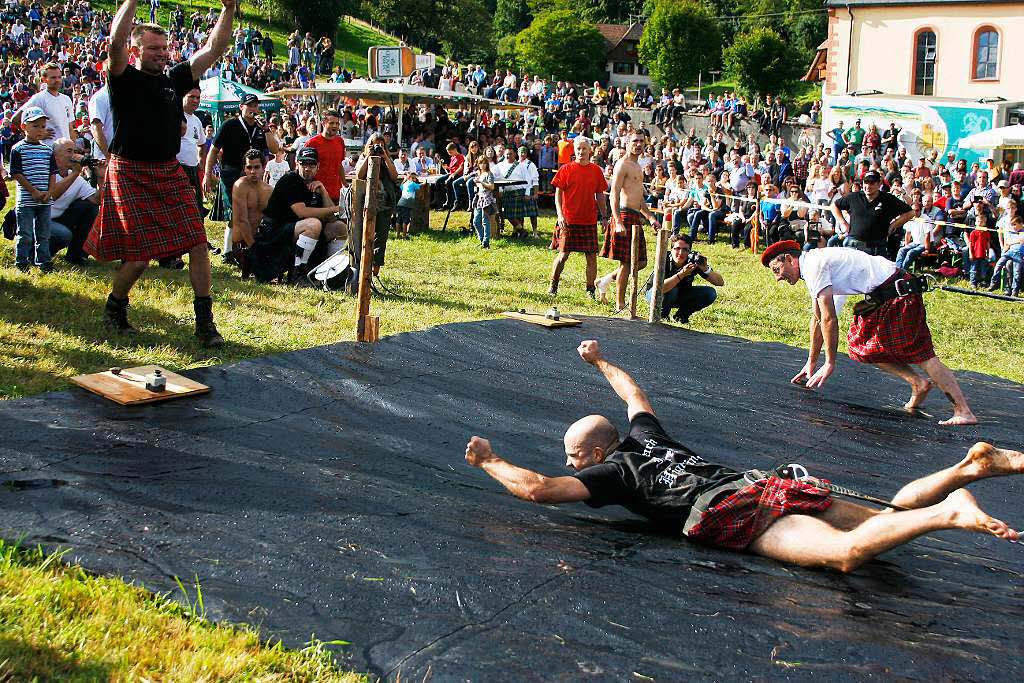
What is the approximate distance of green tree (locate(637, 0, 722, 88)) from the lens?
177 feet

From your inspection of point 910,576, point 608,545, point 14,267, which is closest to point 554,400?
point 608,545

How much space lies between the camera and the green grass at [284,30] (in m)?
46.2

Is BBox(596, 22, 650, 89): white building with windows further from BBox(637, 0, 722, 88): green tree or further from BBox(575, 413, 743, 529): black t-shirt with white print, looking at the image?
BBox(575, 413, 743, 529): black t-shirt with white print

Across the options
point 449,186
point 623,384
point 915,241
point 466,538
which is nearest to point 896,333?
point 623,384

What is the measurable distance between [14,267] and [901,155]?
16108 mm

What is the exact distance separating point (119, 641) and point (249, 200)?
6.71 m

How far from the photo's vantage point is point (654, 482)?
130 inches

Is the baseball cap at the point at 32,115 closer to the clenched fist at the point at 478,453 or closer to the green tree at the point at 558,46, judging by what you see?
the clenched fist at the point at 478,453

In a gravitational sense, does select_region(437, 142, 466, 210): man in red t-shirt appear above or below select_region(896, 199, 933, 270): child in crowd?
above

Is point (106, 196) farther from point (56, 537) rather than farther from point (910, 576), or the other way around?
point (910, 576)

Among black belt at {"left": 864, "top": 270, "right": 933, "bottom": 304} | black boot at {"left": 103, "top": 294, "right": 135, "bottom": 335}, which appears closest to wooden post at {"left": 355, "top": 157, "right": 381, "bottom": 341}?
black boot at {"left": 103, "top": 294, "right": 135, "bottom": 335}

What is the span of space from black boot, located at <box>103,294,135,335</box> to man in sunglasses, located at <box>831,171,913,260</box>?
250 inches

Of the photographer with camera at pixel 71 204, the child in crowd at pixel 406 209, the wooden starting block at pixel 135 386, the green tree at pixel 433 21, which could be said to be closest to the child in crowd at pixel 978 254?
the child in crowd at pixel 406 209

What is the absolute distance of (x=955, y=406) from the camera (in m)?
5.16
